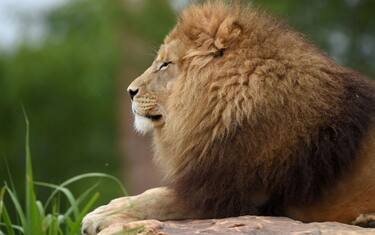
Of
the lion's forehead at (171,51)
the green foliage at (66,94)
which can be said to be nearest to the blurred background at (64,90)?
the green foliage at (66,94)

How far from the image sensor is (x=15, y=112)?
82.9 feet

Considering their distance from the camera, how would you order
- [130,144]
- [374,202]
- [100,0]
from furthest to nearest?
1. [100,0]
2. [130,144]
3. [374,202]

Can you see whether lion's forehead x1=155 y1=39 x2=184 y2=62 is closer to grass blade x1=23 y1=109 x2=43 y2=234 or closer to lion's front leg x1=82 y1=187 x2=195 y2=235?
lion's front leg x1=82 y1=187 x2=195 y2=235

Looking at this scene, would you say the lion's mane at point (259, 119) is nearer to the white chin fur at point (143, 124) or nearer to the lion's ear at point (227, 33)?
the lion's ear at point (227, 33)

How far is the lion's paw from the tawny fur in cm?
25

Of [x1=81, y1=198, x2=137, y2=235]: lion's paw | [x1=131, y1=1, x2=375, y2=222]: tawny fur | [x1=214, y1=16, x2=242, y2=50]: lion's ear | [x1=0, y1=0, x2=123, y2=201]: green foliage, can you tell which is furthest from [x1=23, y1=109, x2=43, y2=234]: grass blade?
[x1=0, y1=0, x2=123, y2=201]: green foliage

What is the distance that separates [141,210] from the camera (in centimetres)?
614

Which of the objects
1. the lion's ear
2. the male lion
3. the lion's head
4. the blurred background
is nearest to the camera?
the male lion

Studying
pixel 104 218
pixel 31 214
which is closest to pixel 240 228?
pixel 104 218

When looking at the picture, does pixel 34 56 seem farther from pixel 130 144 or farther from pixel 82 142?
pixel 130 144

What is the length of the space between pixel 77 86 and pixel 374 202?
2051 centimetres

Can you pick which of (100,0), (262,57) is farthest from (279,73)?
(100,0)

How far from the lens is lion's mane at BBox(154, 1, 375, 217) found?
5926mm

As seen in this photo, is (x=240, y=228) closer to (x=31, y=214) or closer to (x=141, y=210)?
(x=141, y=210)
